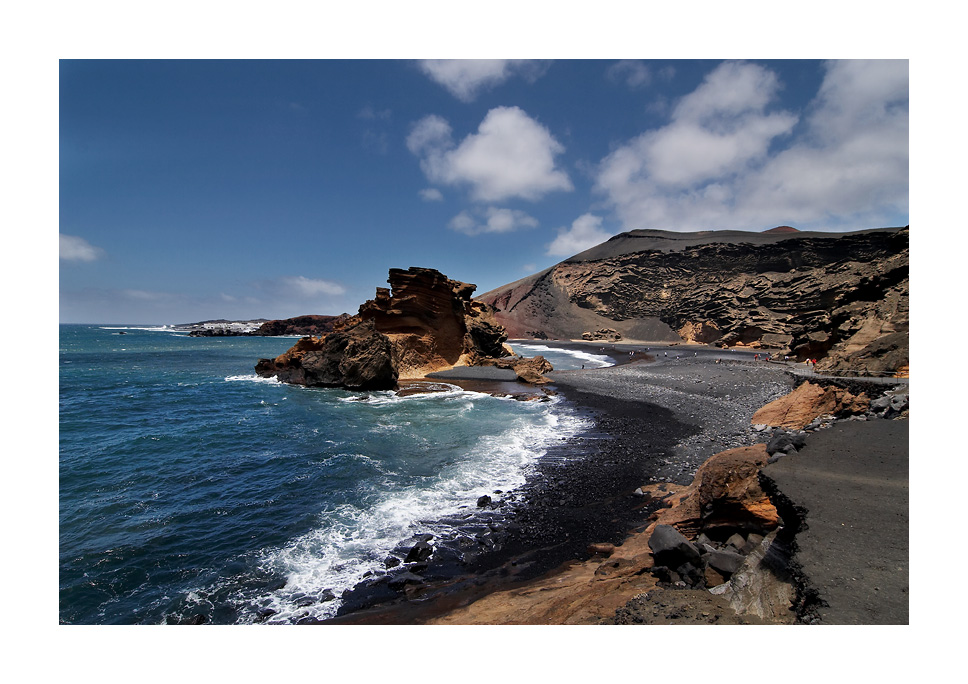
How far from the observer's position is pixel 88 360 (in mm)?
37000

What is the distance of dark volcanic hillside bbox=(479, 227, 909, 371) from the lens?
16031mm

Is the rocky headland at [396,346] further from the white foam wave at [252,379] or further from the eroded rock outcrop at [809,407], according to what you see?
the eroded rock outcrop at [809,407]

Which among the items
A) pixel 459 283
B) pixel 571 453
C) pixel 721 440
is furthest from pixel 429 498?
pixel 459 283

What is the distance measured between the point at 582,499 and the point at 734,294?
194 feet

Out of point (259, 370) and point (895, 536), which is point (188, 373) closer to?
point (259, 370)

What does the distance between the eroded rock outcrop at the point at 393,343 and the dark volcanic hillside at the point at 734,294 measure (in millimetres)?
20988

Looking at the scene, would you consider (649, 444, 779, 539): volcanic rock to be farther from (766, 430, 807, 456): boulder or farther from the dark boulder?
the dark boulder

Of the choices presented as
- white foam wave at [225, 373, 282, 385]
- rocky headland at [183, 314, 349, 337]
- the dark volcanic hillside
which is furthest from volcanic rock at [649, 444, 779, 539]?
rocky headland at [183, 314, 349, 337]

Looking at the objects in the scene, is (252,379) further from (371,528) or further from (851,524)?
(851,524)

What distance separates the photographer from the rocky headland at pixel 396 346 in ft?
69.9

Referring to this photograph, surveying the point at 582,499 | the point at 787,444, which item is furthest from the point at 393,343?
the point at 787,444

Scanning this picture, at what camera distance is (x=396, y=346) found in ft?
86.4

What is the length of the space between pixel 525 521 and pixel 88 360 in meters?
50.7

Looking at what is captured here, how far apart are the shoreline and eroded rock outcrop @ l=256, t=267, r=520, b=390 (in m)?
11.8
